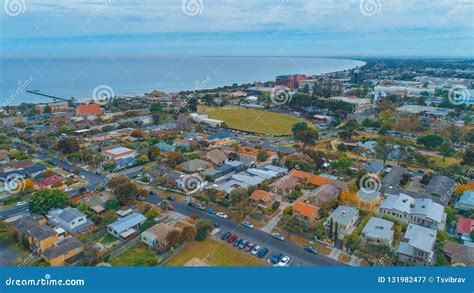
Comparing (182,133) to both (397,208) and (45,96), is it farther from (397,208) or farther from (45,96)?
(45,96)

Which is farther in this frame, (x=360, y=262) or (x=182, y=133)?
(x=182, y=133)

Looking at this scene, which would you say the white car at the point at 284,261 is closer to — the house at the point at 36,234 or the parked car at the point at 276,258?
the parked car at the point at 276,258

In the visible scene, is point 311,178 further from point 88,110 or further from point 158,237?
point 88,110

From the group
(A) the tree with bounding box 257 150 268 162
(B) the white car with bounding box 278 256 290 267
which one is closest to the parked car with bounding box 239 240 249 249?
(B) the white car with bounding box 278 256 290 267

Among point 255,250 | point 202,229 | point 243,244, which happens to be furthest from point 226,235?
point 255,250

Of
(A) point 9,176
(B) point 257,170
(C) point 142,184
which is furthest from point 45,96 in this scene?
(B) point 257,170
